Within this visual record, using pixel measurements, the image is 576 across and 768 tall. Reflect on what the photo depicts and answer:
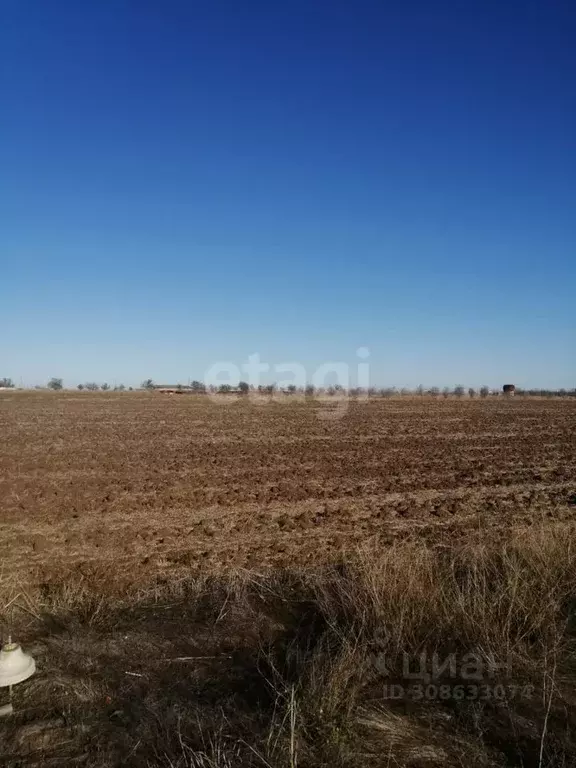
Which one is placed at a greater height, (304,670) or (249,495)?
(304,670)

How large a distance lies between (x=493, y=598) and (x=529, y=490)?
11.3 metres

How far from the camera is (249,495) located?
13297 mm

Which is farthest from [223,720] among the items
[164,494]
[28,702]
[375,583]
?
[164,494]

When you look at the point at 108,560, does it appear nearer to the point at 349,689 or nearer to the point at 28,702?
the point at 28,702

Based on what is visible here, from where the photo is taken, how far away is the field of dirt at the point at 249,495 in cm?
875

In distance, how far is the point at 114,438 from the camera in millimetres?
26078

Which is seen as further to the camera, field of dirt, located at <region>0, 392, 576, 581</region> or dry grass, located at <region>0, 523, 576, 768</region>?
field of dirt, located at <region>0, 392, 576, 581</region>

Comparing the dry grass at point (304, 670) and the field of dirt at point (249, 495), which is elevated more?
the dry grass at point (304, 670)

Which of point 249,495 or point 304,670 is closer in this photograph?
point 304,670

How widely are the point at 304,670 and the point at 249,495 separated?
9985 millimetres

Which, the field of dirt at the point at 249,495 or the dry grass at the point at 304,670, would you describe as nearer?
the dry grass at the point at 304,670

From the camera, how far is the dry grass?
278 centimetres

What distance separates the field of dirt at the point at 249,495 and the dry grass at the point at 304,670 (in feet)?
8.76

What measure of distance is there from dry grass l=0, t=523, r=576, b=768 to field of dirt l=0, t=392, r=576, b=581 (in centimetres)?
267
